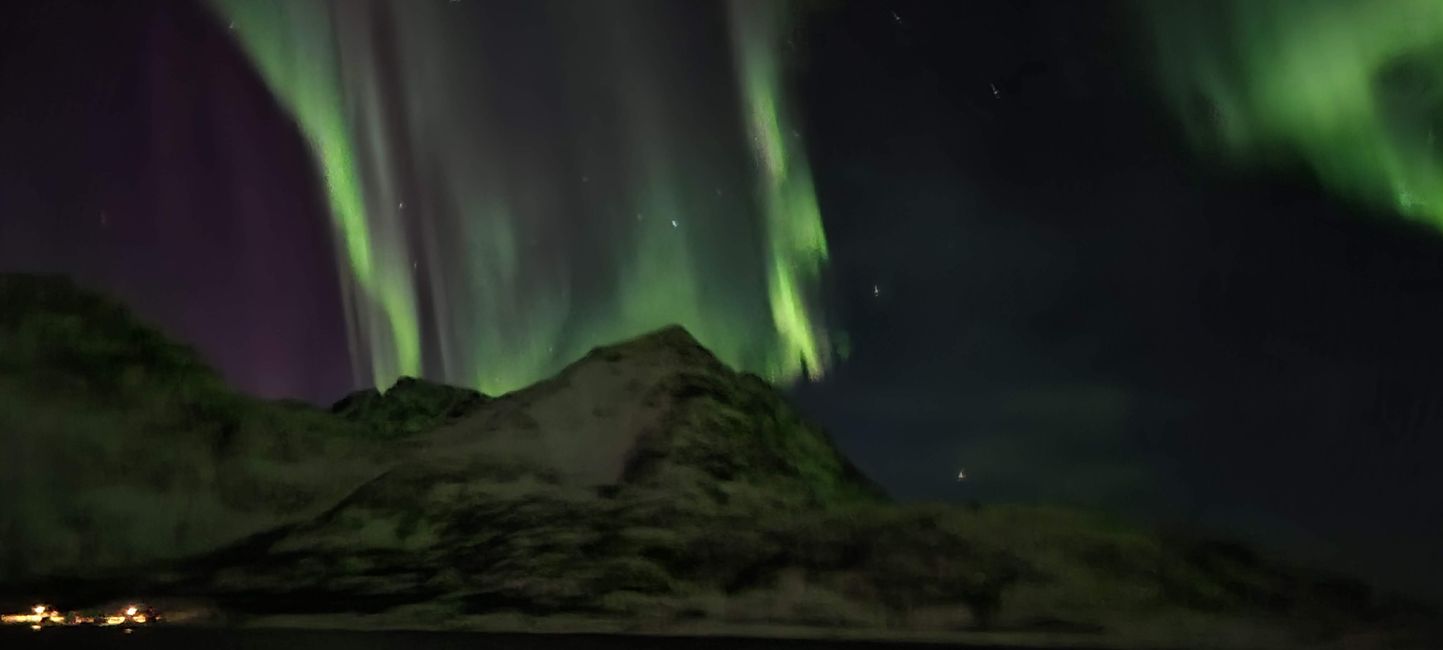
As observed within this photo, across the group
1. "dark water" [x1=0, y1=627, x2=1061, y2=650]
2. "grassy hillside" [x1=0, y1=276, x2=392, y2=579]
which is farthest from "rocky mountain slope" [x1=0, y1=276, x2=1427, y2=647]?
"dark water" [x1=0, y1=627, x2=1061, y2=650]

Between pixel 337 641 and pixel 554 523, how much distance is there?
7271 centimetres

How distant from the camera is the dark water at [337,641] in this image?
1997 inches

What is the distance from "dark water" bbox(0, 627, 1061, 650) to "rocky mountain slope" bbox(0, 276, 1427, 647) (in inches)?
588

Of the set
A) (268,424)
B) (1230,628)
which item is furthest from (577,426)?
(1230,628)

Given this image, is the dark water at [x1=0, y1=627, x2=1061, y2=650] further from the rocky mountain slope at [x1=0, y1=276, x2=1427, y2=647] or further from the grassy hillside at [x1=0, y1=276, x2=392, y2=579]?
the grassy hillside at [x1=0, y1=276, x2=392, y2=579]

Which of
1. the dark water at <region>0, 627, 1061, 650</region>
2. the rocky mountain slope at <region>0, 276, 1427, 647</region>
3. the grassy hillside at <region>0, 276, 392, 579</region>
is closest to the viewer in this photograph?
the dark water at <region>0, 627, 1061, 650</region>

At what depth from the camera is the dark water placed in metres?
50.7

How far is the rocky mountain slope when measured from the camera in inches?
3816

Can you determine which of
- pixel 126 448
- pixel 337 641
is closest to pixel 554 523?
pixel 126 448

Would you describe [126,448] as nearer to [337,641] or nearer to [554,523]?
[554,523]

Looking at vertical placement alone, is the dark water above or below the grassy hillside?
below

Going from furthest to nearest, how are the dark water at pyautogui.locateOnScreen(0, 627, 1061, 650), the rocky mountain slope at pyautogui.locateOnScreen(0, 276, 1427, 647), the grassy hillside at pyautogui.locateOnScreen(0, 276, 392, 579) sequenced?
1. the grassy hillside at pyautogui.locateOnScreen(0, 276, 392, 579)
2. the rocky mountain slope at pyautogui.locateOnScreen(0, 276, 1427, 647)
3. the dark water at pyautogui.locateOnScreen(0, 627, 1061, 650)

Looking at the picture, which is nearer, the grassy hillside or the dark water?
the dark water

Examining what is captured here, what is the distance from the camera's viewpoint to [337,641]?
55719mm
